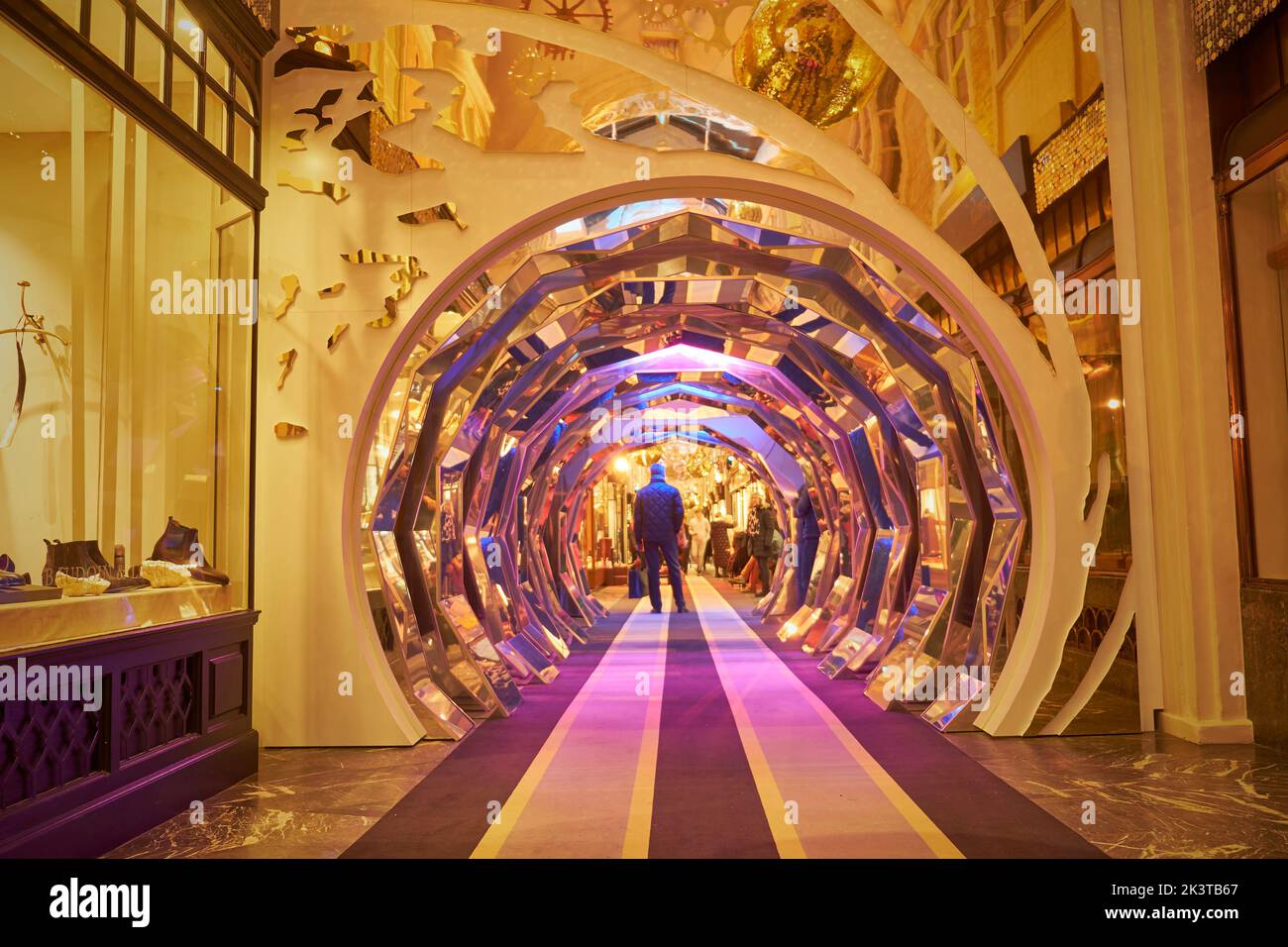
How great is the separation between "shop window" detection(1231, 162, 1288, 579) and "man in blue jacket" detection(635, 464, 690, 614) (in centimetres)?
891

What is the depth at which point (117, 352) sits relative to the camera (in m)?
5.27

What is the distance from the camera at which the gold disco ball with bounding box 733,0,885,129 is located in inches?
217

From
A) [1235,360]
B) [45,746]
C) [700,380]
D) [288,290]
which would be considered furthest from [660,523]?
[45,746]

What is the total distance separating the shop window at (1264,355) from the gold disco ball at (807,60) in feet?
6.55

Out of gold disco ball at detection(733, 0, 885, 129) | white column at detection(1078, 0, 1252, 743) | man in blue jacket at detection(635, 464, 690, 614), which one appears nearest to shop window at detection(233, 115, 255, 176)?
gold disco ball at detection(733, 0, 885, 129)

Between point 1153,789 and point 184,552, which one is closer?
point 1153,789

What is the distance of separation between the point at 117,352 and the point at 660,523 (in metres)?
9.62

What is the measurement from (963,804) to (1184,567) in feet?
7.16

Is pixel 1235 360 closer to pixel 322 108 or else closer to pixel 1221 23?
pixel 1221 23

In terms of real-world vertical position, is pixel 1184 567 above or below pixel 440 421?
below
